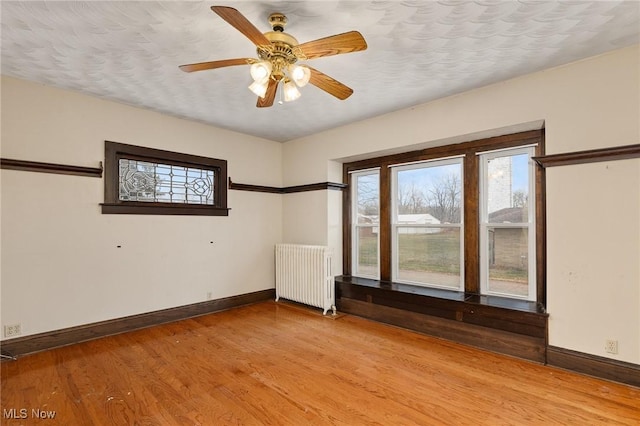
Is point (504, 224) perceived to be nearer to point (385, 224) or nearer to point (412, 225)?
point (412, 225)

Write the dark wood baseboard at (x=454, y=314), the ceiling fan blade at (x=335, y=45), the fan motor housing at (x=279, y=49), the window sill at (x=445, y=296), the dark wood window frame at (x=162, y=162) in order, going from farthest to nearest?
the dark wood window frame at (x=162, y=162) → the window sill at (x=445, y=296) → the dark wood baseboard at (x=454, y=314) → the fan motor housing at (x=279, y=49) → the ceiling fan blade at (x=335, y=45)

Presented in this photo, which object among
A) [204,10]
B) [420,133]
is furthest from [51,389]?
[420,133]

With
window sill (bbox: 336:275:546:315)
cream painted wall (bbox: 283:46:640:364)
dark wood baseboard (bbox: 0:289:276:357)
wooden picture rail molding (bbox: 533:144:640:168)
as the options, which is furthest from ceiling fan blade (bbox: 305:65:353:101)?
dark wood baseboard (bbox: 0:289:276:357)

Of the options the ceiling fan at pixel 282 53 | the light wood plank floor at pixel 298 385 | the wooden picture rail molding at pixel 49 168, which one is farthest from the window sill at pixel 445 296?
the wooden picture rail molding at pixel 49 168

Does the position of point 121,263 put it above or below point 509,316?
above

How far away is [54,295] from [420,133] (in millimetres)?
4345

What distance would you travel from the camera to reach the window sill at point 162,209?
11.9 ft

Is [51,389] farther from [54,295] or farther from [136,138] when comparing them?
[136,138]

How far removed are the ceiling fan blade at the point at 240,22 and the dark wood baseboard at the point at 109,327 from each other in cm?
346

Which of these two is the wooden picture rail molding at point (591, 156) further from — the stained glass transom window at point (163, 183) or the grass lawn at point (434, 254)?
the stained glass transom window at point (163, 183)

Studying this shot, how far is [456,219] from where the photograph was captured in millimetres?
3879

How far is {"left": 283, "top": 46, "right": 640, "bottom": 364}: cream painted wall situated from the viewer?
8.14ft

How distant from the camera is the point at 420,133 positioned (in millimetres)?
3775

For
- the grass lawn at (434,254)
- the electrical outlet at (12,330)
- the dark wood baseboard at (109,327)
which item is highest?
the grass lawn at (434,254)
